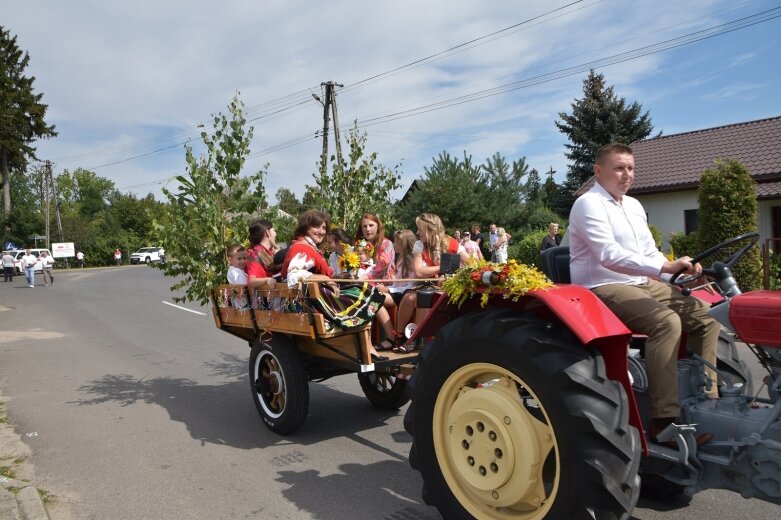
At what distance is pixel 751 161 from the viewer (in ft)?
61.5

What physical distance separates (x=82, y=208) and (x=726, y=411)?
96515 mm

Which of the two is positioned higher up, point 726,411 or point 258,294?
point 258,294

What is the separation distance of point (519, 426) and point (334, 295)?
6.94ft

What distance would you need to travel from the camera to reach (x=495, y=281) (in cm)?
293

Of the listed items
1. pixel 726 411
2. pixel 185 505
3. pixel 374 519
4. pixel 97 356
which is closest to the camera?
pixel 726 411

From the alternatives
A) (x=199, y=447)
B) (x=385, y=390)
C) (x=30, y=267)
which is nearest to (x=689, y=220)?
(x=385, y=390)

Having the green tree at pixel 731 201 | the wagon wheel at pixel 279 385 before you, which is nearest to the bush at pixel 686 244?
the green tree at pixel 731 201

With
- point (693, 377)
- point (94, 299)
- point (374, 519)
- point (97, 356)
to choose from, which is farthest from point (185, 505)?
point (94, 299)

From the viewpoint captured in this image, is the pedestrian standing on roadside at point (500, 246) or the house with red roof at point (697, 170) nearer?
the pedestrian standing on roadside at point (500, 246)

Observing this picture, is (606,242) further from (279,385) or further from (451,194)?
(451,194)

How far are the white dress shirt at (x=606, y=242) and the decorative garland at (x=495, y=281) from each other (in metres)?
0.37

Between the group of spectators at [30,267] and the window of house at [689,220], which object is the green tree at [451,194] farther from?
the group of spectators at [30,267]

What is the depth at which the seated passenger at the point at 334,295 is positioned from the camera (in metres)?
4.44

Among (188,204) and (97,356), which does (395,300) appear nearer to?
(188,204)
